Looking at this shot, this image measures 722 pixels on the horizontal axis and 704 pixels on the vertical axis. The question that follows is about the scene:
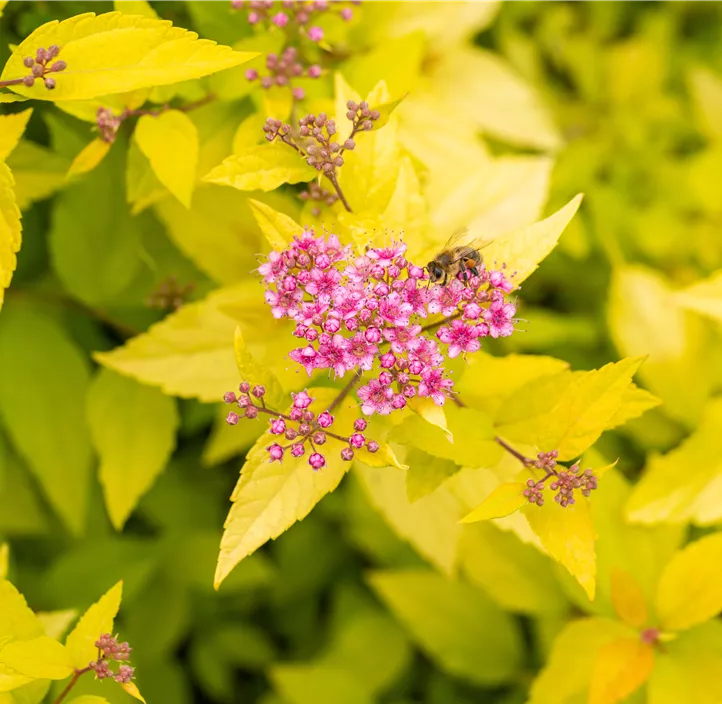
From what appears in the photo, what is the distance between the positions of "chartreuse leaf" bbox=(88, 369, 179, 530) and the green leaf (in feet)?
0.34

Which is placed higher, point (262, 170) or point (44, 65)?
point (44, 65)

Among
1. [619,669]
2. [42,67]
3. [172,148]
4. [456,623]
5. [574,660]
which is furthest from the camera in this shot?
[456,623]

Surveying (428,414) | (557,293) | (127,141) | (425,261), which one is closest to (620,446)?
(557,293)

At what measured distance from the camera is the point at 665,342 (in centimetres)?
206

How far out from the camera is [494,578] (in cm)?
191

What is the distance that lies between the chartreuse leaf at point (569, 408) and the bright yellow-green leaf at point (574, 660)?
59 cm

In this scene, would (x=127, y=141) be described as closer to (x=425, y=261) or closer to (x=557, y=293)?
(x=425, y=261)

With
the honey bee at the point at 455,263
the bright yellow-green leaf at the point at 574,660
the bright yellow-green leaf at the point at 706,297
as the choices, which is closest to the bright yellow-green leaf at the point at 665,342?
the bright yellow-green leaf at the point at 706,297

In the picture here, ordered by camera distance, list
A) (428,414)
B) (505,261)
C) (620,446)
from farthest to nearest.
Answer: (620,446), (505,261), (428,414)

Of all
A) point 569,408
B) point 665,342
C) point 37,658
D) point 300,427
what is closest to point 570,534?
point 569,408

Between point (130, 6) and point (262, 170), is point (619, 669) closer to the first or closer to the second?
point (262, 170)

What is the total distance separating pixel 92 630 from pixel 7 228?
654 mm

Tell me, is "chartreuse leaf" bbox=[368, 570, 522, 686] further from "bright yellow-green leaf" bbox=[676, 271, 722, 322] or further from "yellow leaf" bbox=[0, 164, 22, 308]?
"yellow leaf" bbox=[0, 164, 22, 308]

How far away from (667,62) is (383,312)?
2.17 m
